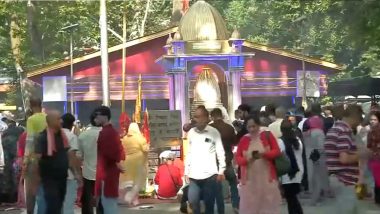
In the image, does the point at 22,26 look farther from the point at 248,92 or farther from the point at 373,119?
the point at 373,119

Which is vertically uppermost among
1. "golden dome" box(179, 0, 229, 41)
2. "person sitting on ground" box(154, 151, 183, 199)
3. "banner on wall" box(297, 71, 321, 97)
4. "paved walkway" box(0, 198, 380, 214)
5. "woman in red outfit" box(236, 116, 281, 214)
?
"golden dome" box(179, 0, 229, 41)

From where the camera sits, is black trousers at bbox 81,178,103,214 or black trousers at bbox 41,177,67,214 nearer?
black trousers at bbox 41,177,67,214

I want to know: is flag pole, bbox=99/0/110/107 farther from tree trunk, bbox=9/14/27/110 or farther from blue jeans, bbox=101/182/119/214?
tree trunk, bbox=9/14/27/110

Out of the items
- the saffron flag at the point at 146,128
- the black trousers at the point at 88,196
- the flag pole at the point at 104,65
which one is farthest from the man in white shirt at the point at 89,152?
the flag pole at the point at 104,65

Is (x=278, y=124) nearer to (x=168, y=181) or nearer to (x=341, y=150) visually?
(x=341, y=150)

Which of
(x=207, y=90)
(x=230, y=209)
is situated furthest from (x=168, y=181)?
(x=207, y=90)

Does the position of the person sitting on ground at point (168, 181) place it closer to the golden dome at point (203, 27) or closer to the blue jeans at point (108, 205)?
the blue jeans at point (108, 205)

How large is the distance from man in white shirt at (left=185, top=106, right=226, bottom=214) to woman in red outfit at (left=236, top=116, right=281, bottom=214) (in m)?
0.72

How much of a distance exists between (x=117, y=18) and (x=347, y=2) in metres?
20.3

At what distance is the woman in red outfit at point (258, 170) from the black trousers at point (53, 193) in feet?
7.04

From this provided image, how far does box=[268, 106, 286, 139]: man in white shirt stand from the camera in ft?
36.7

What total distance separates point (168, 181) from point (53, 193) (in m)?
6.03

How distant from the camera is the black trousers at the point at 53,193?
29.7 ft

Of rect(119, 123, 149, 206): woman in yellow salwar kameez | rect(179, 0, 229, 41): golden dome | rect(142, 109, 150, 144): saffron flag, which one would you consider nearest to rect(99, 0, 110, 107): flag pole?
rect(142, 109, 150, 144): saffron flag
